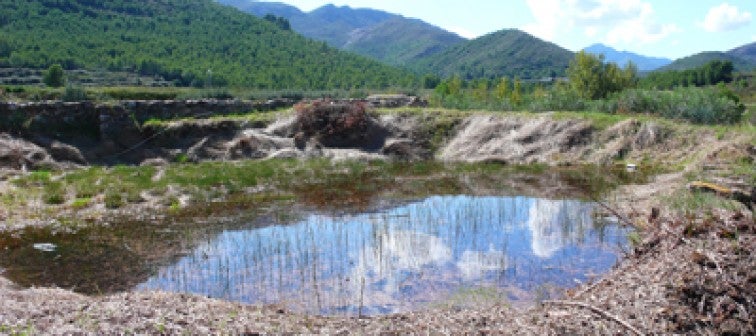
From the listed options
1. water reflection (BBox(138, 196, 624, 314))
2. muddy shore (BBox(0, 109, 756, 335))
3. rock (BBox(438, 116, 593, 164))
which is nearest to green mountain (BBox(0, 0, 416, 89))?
rock (BBox(438, 116, 593, 164))

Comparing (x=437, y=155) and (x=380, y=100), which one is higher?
(x=380, y=100)

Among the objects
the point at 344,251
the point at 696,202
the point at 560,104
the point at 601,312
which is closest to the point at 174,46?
the point at 560,104

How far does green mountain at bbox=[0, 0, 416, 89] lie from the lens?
260 ft

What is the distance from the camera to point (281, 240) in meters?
13.3

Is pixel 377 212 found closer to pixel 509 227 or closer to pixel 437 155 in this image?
pixel 509 227

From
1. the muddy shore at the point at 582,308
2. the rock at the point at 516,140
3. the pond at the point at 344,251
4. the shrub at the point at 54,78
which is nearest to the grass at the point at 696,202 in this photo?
the muddy shore at the point at 582,308

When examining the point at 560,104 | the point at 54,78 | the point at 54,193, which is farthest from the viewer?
the point at 54,78

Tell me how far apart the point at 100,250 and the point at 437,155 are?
58.5ft


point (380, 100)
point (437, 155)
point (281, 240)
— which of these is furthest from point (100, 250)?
point (380, 100)

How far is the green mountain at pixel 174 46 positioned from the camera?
260 feet

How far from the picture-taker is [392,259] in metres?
11.9

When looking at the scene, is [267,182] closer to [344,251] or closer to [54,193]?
[54,193]

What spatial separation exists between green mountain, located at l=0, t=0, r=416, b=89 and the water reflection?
60638 mm

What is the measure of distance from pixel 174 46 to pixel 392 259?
305 ft
